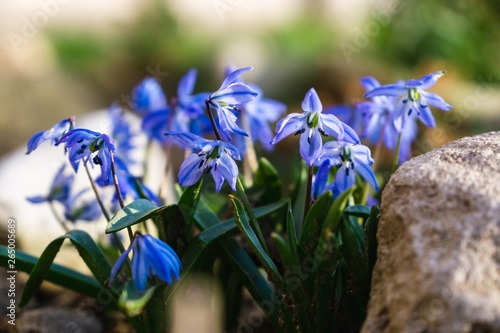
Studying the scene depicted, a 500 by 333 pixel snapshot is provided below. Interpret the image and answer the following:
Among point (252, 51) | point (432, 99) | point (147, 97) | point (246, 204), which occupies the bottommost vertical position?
point (252, 51)

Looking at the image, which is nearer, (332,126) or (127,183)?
(332,126)

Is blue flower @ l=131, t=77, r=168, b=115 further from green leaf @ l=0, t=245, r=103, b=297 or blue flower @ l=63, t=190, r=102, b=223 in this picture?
green leaf @ l=0, t=245, r=103, b=297

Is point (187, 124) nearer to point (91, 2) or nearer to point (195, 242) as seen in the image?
point (195, 242)

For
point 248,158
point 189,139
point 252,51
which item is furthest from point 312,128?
point 252,51

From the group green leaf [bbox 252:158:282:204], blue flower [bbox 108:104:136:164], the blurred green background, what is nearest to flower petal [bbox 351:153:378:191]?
green leaf [bbox 252:158:282:204]

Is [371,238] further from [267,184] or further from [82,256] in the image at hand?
[82,256]

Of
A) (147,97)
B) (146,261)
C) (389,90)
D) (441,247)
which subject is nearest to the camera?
(441,247)

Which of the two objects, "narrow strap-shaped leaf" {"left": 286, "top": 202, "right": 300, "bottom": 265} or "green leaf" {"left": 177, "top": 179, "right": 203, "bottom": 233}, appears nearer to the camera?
"narrow strap-shaped leaf" {"left": 286, "top": 202, "right": 300, "bottom": 265}

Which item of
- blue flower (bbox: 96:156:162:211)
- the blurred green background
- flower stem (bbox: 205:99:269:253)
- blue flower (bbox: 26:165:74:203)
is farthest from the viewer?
the blurred green background
